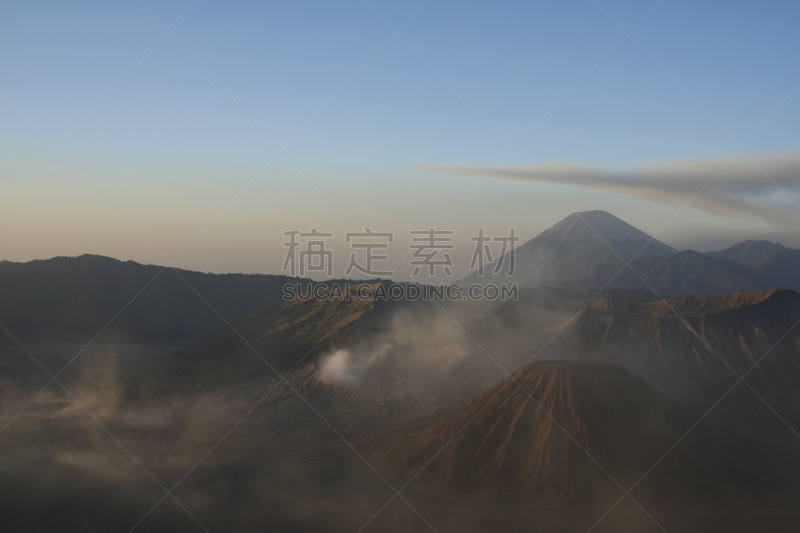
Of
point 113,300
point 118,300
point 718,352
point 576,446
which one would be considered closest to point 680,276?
point 718,352

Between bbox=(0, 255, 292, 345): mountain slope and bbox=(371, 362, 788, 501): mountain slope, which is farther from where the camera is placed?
bbox=(0, 255, 292, 345): mountain slope

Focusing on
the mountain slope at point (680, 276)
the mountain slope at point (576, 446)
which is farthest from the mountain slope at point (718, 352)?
the mountain slope at point (680, 276)

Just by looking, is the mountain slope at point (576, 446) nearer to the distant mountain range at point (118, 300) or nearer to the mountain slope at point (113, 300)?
the distant mountain range at point (118, 300)

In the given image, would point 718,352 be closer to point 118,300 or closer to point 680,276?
point 118,300

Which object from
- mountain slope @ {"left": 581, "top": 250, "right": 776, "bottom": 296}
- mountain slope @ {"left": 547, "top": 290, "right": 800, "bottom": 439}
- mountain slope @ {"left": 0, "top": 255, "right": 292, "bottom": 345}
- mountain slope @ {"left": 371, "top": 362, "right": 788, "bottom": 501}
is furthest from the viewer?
mountain slope @ {"left": 581, "top": 250, "right": 776, "bottom": 296}

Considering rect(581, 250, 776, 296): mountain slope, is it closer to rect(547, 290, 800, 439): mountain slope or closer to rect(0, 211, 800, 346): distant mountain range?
rect(0, 211, 800, 346): distant mountain range

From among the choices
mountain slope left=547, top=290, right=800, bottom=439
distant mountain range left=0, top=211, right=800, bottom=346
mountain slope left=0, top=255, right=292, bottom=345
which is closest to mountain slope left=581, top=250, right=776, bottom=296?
distant mountain range left=0, top=211, right=800, bottom=346

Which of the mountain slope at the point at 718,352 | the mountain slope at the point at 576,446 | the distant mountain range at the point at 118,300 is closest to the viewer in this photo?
the mountain slope at the point at 576,446

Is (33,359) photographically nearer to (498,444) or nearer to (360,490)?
(360,490)

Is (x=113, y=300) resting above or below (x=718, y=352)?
above
